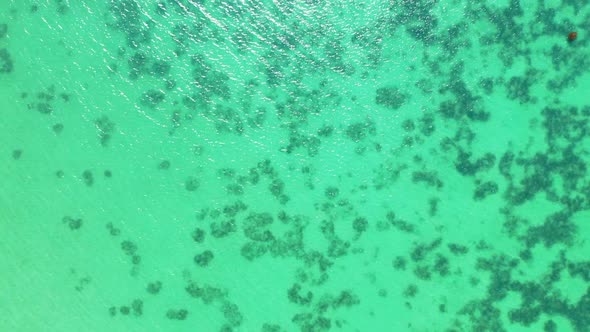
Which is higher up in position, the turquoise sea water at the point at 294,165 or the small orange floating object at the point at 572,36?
the small orange floating object at the point at 572,36

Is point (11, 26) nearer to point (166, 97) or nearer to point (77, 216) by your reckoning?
point (166, 97)

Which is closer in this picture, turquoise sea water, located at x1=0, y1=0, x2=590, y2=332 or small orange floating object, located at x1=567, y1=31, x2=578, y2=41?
turquoise sea water, located at x1=0, y1=0, x2=590, y2=332

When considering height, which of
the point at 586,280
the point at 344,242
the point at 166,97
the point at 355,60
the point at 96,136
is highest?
the point at 355,60

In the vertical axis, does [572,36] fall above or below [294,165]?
above

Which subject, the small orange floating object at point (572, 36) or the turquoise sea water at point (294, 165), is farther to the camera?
the small orange floating object at point (572, 36)

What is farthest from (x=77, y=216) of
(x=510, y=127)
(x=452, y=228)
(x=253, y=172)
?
(x=510, y=127)

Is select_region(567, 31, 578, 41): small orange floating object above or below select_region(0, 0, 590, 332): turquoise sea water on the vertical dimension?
above

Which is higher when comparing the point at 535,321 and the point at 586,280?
the point at 586,280

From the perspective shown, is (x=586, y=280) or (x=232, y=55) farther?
(x=232, y=55)
